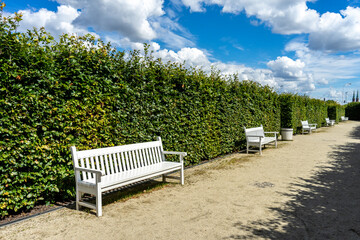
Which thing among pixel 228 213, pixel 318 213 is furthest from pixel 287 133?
pixel 228 213

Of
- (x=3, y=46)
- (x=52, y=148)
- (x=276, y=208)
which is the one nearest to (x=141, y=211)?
(x=52, y=148)

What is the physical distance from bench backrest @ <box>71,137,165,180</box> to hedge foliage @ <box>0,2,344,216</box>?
33 centimetres

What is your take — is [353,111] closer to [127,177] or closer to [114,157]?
[114,157]

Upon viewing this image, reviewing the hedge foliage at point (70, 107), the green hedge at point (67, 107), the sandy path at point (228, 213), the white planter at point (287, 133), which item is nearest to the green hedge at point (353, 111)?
the white planter at point (287, 133)

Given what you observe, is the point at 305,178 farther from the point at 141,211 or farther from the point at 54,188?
the point at 54,188

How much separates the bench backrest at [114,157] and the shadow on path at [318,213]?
8.52 feet

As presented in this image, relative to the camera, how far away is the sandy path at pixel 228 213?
11.5 ft

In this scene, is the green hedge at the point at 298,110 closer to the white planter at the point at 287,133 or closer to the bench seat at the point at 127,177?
the white planter at the point at 287,133

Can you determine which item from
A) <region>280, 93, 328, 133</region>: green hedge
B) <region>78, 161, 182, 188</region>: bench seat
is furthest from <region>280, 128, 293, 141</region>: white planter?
<region>78, 161, 182, 188</region>: bench seat

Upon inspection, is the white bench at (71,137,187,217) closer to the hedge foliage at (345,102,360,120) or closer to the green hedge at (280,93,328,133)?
the green hedge at (280,93,328,133)

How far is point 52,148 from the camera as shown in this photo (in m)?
4.36

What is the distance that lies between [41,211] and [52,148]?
1116 mm

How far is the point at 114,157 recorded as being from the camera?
16.4 feet

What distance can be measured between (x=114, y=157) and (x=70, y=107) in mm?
1291
